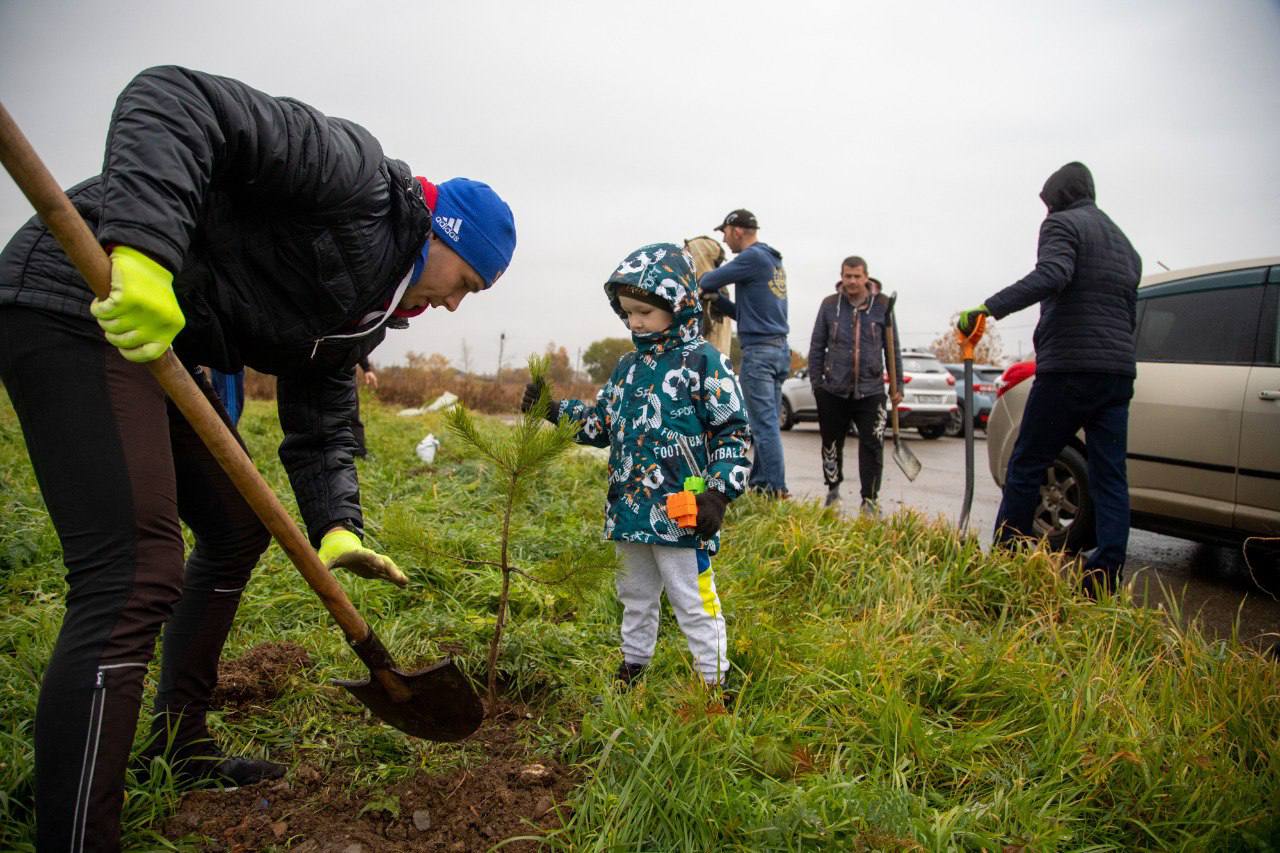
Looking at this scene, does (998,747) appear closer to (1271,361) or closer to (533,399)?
(533,399)

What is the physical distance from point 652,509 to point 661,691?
1.76 feet

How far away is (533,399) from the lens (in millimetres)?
2188

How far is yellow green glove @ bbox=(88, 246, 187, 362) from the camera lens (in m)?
1.17

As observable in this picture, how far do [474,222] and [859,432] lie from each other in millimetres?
3989

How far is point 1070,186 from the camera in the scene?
146 inches

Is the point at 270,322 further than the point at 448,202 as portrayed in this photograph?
No

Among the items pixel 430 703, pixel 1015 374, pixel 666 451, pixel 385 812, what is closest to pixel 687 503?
pixel 666 451

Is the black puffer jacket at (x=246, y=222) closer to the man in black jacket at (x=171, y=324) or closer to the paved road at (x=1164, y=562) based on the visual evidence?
the man in black jacket at (x=171, y=324)

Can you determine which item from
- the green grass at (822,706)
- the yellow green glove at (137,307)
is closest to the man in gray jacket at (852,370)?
the green grass at (822,706)

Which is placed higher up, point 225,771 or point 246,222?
point 246,222

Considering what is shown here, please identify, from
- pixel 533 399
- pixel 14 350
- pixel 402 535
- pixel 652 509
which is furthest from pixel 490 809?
pixel 14 350

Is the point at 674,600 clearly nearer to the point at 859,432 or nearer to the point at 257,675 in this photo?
the point at 257,675

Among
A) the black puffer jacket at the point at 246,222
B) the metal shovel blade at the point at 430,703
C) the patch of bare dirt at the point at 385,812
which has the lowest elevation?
the patch of bare dirt at the point at 385,812

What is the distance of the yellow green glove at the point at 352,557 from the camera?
1862mm
